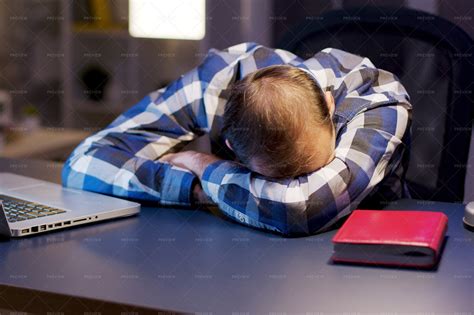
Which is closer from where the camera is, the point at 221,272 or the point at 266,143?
the point at 221,272

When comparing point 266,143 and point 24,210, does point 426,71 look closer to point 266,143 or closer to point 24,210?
point 266,143

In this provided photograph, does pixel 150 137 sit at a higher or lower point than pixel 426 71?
lower

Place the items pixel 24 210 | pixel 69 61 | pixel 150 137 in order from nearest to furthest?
pixel 24 210
pixel 150 137
pixel 69 61

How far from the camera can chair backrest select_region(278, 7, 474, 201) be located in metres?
1.72

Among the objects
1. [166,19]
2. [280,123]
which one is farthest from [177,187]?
[166,19]

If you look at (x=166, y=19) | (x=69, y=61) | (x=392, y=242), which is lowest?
(x=69, y=61)

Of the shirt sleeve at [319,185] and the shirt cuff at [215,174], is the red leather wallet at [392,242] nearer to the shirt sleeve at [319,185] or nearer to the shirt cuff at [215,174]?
the shirt sleeve at [319,185]

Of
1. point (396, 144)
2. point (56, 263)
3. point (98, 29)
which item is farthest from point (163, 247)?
point (98, 29)

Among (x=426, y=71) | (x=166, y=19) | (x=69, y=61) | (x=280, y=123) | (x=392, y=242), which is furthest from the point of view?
(x=69, y=61)

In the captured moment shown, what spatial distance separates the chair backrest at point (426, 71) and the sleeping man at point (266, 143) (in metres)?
0.25

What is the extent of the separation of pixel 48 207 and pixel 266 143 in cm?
44

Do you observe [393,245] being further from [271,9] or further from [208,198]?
[271,9]

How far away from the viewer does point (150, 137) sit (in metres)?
1.61

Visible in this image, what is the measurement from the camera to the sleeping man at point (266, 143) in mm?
1188
